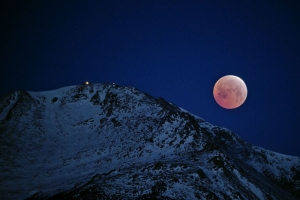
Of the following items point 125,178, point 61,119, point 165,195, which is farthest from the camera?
point 61,119

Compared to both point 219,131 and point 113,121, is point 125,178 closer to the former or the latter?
point 113,121

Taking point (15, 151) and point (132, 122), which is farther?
point (132, 122)

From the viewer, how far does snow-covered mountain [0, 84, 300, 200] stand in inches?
1634

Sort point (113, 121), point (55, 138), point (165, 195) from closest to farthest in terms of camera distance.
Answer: point (165, 195) < point (55, 138) < point (113, 121)

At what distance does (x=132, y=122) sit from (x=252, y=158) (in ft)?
169

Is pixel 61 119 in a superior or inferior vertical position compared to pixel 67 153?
superior

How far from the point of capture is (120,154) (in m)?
58.7

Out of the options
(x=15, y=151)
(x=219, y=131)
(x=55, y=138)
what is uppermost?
(x=219, y=131)

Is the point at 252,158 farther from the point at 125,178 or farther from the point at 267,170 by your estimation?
the point at 125,178

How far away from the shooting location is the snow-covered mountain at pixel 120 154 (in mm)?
41500

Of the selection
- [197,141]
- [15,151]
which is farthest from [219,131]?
[15,151]

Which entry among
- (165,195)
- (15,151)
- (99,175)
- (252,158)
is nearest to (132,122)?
(99,175)

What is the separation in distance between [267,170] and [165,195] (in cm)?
6328

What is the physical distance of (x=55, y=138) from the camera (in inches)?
2835
